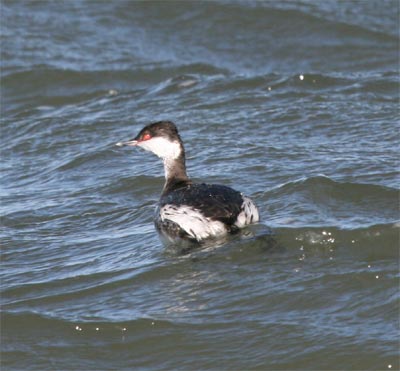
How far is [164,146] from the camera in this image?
7926 mm

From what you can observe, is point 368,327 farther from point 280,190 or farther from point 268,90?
point 268,90

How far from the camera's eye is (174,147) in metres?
7.93

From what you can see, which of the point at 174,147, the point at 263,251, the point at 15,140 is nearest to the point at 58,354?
the point at 263,251

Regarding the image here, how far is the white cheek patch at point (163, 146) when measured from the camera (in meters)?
7.91

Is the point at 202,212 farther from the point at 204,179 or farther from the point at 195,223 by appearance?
the point at 204,179

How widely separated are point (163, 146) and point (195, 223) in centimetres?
125

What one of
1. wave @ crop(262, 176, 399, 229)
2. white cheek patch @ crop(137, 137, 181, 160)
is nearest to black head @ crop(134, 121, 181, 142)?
white cheek patch @ crop(137, 137, 181, 160)

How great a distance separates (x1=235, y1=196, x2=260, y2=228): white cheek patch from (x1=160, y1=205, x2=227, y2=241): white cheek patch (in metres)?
0.13

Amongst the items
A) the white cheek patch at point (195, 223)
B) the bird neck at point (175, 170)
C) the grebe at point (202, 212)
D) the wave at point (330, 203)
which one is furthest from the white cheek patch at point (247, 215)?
the bird neck at point (175, 170)

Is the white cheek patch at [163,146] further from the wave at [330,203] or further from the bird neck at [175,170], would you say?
the wave at [330,203]

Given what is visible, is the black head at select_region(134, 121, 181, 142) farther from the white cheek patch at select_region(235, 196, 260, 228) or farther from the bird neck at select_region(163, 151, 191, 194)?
the white cheek patch at select_region(235, 196, 260, 228)

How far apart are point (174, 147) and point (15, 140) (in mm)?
3128

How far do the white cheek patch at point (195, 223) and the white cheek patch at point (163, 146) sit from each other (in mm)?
1047

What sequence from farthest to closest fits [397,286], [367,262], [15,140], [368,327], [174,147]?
[15,140] < [174,147] < [367,262] < [397,286] < [368,327]
